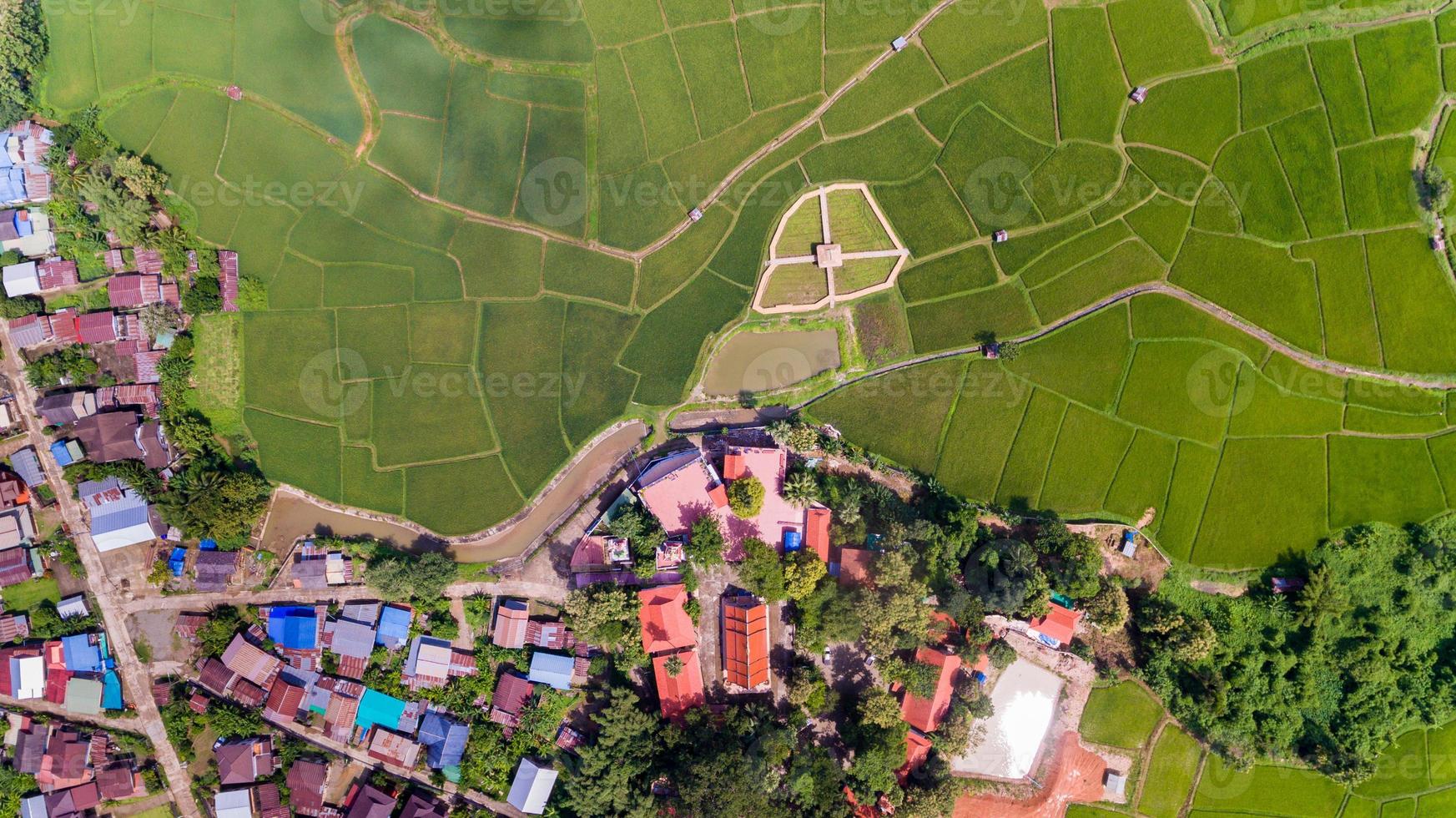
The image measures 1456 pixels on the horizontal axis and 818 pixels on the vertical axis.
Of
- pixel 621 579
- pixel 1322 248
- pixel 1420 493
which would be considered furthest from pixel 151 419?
pixel 1420 493

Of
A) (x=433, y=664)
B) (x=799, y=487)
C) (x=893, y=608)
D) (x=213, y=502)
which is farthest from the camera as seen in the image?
(x=433, y=664)

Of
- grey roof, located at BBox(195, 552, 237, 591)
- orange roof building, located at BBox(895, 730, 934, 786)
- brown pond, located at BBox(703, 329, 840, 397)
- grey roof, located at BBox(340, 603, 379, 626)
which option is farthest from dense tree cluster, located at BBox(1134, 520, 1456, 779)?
grey roof, located at BBox(195, 552, 237, 591)

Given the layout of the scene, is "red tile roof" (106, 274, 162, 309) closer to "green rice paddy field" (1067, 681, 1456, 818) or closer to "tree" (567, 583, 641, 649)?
"tree" (567, 583, 641, 649)

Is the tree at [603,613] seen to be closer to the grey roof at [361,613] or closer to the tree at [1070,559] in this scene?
the grey roof at [361,613]

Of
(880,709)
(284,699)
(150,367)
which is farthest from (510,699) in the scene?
(150,367)

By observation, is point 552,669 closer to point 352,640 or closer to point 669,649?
point 669,649
